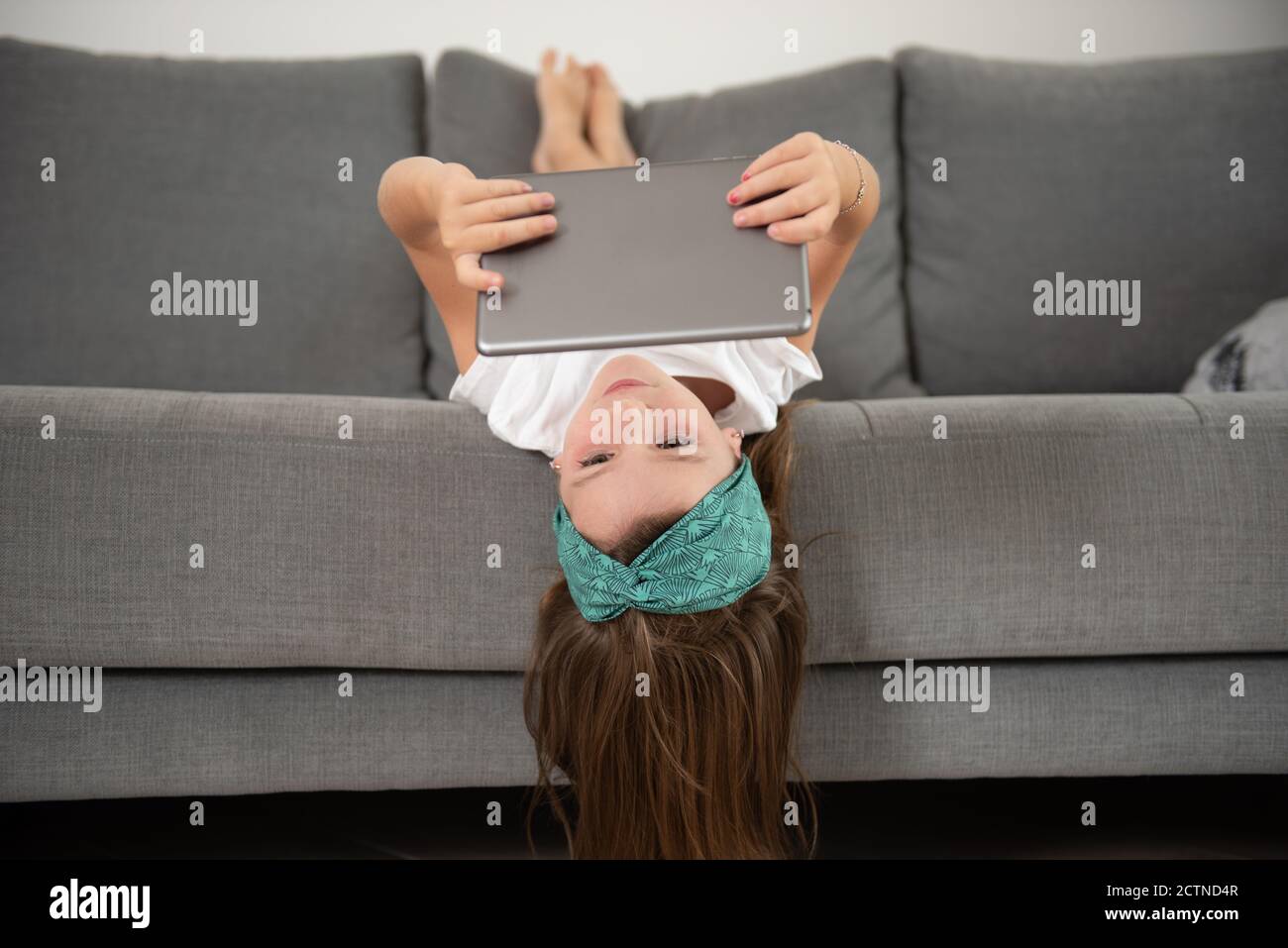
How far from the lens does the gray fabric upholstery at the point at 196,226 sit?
1373 mm

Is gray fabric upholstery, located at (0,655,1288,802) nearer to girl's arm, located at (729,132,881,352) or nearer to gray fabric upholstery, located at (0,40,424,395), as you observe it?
girl's arm, located at (729,132,881,352)

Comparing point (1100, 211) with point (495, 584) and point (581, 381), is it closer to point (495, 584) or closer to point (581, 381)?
point (581, 381)

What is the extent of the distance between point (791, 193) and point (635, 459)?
0.87 ft

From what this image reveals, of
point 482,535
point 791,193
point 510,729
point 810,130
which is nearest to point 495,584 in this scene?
point 482,535

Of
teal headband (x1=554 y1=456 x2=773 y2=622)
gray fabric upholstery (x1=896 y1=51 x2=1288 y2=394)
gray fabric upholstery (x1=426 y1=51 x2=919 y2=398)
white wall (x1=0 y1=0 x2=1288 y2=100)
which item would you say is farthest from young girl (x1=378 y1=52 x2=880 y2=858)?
white wall (x1=0 y1=0 x2=1288 y2=100)

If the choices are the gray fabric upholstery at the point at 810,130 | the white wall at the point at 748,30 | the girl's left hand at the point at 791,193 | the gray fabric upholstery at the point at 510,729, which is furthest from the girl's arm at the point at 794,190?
the white wall at the point at 748,30

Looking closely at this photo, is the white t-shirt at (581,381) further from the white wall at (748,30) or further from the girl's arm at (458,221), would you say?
the white wall at (748,30)

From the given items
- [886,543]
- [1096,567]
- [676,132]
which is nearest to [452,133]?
[676,132]

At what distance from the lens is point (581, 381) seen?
1019 mm

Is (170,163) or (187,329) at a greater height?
(170,163)

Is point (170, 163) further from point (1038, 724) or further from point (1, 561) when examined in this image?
point (1038, 724)
